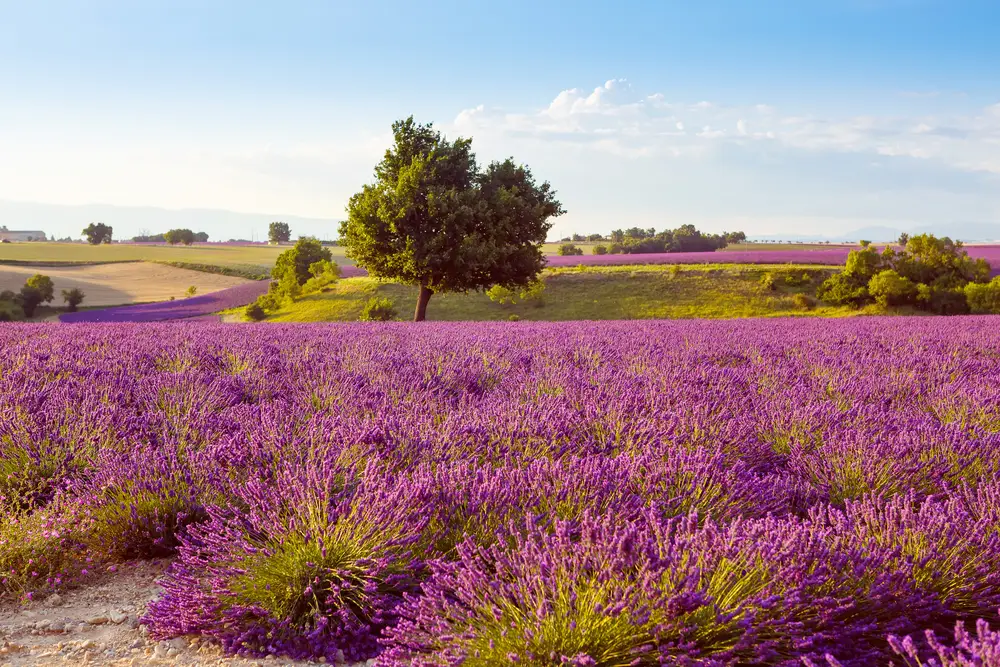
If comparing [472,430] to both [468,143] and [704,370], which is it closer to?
[704,370]

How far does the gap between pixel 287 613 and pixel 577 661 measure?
112 centimetres

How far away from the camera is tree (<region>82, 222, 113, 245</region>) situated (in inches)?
3892

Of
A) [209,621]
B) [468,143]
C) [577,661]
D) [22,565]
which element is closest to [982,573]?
[577,661]

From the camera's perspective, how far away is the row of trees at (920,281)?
30.7 meters

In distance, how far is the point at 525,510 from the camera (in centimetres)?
270

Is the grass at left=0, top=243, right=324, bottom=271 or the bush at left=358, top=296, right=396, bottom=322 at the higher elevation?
the grass at left=0, top=243, right=324, bottom=271

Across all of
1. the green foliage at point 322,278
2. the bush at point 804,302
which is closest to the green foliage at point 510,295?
the green foliage at point 322,278

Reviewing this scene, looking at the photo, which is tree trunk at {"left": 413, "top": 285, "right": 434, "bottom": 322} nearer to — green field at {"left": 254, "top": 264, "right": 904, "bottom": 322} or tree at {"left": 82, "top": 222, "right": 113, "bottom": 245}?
green field at {"left": 254, "top": 264, "right": 904, "bottom": 322}

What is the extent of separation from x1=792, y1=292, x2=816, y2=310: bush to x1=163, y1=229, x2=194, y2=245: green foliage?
9793cm

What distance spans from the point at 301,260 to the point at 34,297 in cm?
1437

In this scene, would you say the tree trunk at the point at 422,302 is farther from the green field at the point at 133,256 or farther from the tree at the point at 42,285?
the green field at the point at 133,256

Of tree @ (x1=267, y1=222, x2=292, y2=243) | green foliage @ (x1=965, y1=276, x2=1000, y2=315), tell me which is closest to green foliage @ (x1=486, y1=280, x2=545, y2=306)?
green foliage @ (x1=965, y1=276, x2=1000, y2=315)

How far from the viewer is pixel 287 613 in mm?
2400

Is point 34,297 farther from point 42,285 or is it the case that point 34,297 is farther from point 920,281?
point 920,281
